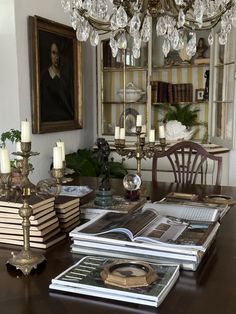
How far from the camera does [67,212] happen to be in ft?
4.98

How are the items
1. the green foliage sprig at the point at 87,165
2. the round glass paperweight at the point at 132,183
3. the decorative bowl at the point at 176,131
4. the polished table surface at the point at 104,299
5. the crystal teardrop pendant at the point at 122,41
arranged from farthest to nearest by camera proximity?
the decorative bowl at the point at 176,131 < the green foliage sprig at the point at 87,165 < the crystal teardrop pendant at the point at 122,41 < the round glass paperweight at the point at 132,183 < the polished table surface at the point at 104,299

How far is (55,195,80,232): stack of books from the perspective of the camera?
4.91 feet

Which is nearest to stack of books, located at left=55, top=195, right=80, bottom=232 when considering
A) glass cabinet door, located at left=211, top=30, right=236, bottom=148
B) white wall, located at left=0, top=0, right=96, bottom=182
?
white wall, located at left=0, top=0, right=96, bottom=182

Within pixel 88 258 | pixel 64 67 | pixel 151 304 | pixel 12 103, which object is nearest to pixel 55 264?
pixel 88 258

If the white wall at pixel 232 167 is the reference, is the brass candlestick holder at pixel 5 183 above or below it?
above

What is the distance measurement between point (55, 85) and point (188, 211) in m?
2.04

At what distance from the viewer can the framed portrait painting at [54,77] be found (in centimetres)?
301

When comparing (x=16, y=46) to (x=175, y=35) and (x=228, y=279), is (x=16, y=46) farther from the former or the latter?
(x=228, y=279)

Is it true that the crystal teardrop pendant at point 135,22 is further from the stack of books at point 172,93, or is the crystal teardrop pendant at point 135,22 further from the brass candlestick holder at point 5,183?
the stack of books at point 172,93

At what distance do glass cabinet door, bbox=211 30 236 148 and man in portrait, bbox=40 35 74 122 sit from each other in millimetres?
1337

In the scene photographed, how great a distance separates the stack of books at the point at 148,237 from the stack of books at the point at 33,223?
→ 13 cm

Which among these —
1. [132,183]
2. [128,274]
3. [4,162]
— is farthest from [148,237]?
[132,183]

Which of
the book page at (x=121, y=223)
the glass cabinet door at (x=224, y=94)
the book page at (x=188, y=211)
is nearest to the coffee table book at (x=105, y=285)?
the book page at (x=121, y=223)

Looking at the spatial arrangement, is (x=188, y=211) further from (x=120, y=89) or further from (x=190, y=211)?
(x=120, y=89)
